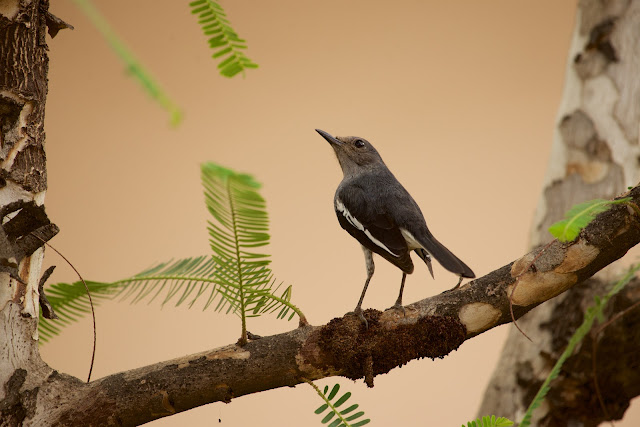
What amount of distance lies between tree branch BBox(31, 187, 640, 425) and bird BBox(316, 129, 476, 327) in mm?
102

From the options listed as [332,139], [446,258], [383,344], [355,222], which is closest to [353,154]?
[332,139]

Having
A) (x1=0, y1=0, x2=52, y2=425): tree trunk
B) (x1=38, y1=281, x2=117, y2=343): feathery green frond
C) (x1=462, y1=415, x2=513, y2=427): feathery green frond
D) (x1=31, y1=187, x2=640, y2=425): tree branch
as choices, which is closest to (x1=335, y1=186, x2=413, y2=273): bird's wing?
(x1=31, y1=187, x2=640, y2=425): tree branch

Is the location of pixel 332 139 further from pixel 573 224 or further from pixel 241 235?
pixel 573 224

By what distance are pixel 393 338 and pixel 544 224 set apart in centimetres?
126

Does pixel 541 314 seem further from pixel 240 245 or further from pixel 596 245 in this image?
pixel 240 245

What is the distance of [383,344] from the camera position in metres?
1.17

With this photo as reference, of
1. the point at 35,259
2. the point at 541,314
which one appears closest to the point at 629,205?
the point at 541,314

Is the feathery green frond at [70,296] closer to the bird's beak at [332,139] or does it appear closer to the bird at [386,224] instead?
the bird at [386,224]

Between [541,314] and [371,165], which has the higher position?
[371,165]

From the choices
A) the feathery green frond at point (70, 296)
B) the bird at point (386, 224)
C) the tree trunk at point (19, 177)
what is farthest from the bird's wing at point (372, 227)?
the tree trunk at point (19, 177)

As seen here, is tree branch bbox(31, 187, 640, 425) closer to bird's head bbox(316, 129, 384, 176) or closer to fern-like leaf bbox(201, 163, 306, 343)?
fern-like leaf bbox(201, 163, 306, 343)

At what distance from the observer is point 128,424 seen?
1.13 meters

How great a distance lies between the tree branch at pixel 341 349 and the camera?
1123 mm

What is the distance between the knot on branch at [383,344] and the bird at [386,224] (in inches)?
3.8
